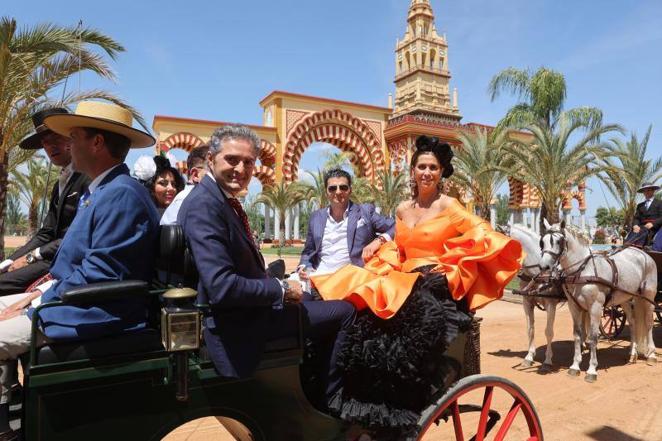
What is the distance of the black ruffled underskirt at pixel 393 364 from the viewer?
7.43ft

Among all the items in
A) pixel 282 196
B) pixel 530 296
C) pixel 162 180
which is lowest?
pixel 530 296

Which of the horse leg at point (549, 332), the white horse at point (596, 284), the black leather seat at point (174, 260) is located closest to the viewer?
the black leather seat at point (174, 260)

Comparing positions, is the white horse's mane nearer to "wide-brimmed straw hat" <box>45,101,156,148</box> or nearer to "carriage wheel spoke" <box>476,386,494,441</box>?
"carriage wheel spoke" <box>476,386,494,441</box>

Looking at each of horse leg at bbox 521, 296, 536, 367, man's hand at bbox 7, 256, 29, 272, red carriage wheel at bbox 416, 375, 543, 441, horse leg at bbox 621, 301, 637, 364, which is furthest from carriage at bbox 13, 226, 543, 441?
horse leg at bbox 621, 301, 637, 364

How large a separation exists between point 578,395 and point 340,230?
3.13 meters

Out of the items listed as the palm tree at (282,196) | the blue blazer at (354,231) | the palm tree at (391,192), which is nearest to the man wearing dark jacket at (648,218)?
the blue blazer at (354,231)

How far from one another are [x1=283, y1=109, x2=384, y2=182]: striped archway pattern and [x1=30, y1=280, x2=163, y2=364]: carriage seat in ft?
87.0

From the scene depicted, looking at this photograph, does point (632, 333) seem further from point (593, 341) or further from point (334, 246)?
point (334, 246)

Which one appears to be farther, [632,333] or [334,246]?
[632,333]

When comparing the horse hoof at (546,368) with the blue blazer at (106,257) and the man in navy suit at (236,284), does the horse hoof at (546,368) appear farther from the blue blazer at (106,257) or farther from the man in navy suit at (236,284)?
the blue blazer at (106,257)

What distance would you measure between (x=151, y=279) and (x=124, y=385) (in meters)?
0.52

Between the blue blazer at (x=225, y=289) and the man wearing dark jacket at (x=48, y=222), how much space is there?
1566 mm

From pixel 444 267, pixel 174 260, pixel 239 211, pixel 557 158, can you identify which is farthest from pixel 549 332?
pixel 557 158

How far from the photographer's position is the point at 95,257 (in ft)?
6.32
